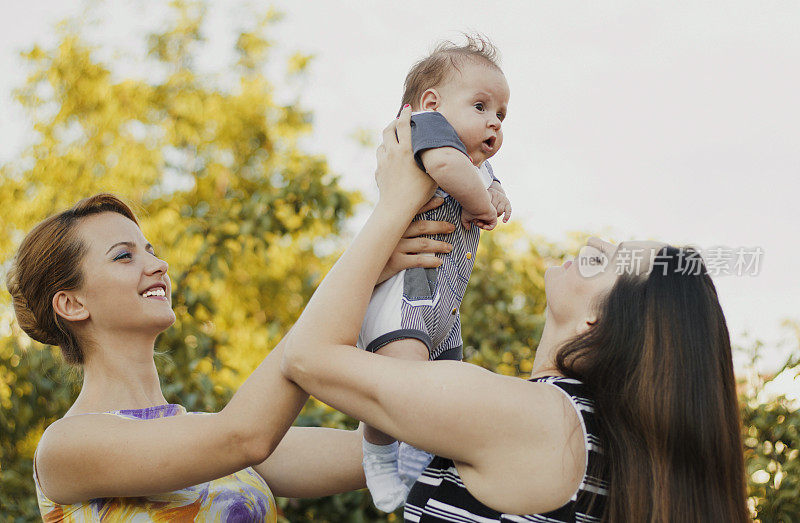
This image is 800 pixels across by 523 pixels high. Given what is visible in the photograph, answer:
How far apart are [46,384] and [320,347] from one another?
2.42 meters

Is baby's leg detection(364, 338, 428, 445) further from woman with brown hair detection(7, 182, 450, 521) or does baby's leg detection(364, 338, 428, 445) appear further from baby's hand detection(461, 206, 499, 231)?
baby's hand detection(461, 206, 499, 231)

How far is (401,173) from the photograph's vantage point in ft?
6.15

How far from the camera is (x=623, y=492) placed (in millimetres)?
1568

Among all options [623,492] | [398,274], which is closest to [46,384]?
[398,274]

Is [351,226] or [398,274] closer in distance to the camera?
[398,274]

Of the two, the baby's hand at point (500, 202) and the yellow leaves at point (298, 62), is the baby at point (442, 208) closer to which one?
the baby's hand at point (500, 202)

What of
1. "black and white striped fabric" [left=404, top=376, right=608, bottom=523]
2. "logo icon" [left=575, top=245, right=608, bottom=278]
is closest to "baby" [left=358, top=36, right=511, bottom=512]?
"black and white striped fabric" [left=404, top=376, right=608, bottom=523]

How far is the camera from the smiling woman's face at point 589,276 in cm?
179

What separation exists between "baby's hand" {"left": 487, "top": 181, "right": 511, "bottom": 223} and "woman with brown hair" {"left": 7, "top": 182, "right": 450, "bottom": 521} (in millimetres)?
262

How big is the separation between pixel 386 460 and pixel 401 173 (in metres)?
0.75

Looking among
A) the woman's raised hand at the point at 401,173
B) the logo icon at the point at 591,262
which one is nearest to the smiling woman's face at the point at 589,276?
the logo icon at the point at 591,262

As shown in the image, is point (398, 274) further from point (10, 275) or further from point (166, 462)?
point (10, 275)

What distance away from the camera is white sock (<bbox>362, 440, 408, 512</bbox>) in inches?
74.9

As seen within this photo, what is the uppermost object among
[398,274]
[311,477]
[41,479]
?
[398,274]
